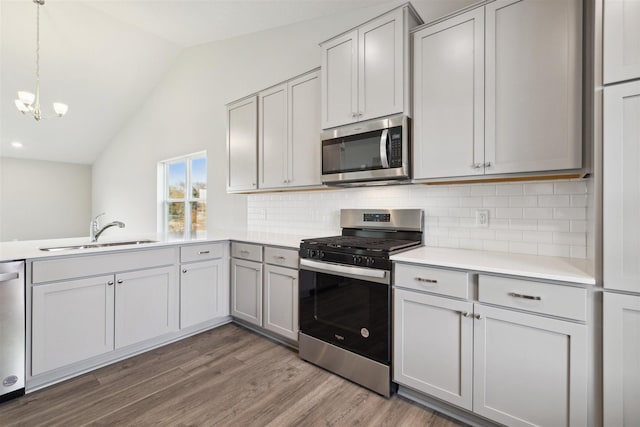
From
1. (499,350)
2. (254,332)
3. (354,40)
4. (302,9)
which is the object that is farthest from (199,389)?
(302,9)

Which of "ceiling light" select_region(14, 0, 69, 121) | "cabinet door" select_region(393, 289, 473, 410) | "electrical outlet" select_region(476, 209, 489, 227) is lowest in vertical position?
"cabinet door" select_region(393, 289, 473, 410)

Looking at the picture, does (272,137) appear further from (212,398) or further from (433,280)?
(212,398)

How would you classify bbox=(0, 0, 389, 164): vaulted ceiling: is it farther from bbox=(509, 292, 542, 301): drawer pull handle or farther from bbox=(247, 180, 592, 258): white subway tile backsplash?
bbox=(509, 292, 542, 301): drawer pull handle

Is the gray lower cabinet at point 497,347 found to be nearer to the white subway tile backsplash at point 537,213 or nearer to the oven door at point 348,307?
the oven door at point 348,307

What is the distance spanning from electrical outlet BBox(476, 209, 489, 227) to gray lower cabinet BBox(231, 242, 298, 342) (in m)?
1.39

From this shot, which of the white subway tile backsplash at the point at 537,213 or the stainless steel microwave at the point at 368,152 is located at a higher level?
the stainless steel microwave at the point at 368,152

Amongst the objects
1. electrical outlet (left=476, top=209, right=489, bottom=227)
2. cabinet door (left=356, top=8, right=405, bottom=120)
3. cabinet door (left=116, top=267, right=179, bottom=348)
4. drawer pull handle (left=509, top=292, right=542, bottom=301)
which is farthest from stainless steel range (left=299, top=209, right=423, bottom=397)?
cabinet door (left=116, top=267, right=179, bottom=348)

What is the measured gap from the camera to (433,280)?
1.71 metres

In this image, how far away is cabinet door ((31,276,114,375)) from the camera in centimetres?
195

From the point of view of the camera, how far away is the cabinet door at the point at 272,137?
2.91 meters

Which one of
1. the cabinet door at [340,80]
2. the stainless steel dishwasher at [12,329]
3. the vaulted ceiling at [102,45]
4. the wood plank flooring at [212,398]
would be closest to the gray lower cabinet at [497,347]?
the wood plank flooring at [212,398]

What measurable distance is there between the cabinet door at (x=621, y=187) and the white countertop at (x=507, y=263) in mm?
109

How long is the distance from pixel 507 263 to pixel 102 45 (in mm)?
5550

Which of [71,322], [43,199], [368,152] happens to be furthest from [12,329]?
[43,199]
